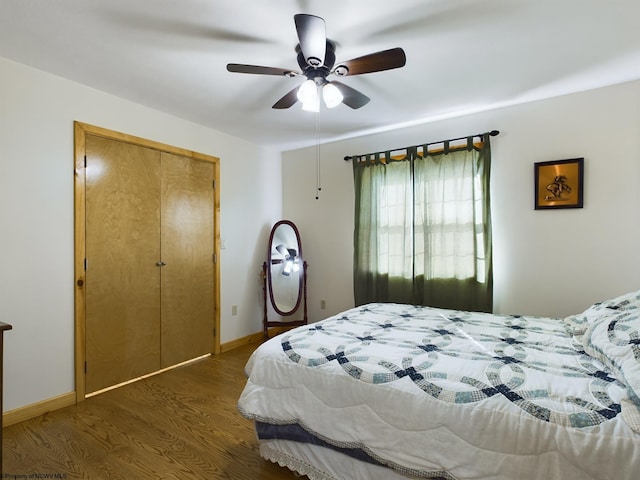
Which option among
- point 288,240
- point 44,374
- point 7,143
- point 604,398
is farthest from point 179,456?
point 288,240

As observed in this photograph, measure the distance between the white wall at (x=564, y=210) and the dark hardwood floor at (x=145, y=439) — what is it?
97.3 inches

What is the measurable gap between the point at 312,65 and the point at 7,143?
2.07 meters

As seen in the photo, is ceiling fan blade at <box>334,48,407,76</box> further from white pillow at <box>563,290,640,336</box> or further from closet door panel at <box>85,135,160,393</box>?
closet door panel at <box>85,135,160,393</box>

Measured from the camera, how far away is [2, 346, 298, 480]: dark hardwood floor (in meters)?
1.76

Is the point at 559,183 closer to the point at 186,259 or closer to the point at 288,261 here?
the point at 288,261

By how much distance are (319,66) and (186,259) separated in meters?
2.25

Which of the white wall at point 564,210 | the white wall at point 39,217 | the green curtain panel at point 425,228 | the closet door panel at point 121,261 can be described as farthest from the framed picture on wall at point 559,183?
the white wall at point 39,217

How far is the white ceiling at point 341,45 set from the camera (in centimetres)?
173

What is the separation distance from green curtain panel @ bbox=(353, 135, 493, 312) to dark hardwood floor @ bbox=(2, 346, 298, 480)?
1.84 m

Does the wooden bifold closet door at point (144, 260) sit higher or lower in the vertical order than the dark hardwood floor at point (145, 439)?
higher

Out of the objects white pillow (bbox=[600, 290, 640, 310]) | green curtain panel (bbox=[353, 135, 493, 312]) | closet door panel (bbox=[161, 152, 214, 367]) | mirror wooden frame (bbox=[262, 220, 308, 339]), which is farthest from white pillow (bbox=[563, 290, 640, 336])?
closet door panel (bbox=[161, 152, 214, 367])

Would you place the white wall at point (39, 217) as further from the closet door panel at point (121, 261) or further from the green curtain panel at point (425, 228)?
the green curtain panel at point (425, 228)

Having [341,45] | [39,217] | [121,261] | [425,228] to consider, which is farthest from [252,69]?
[425,228]

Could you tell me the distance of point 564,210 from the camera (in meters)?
2.80
